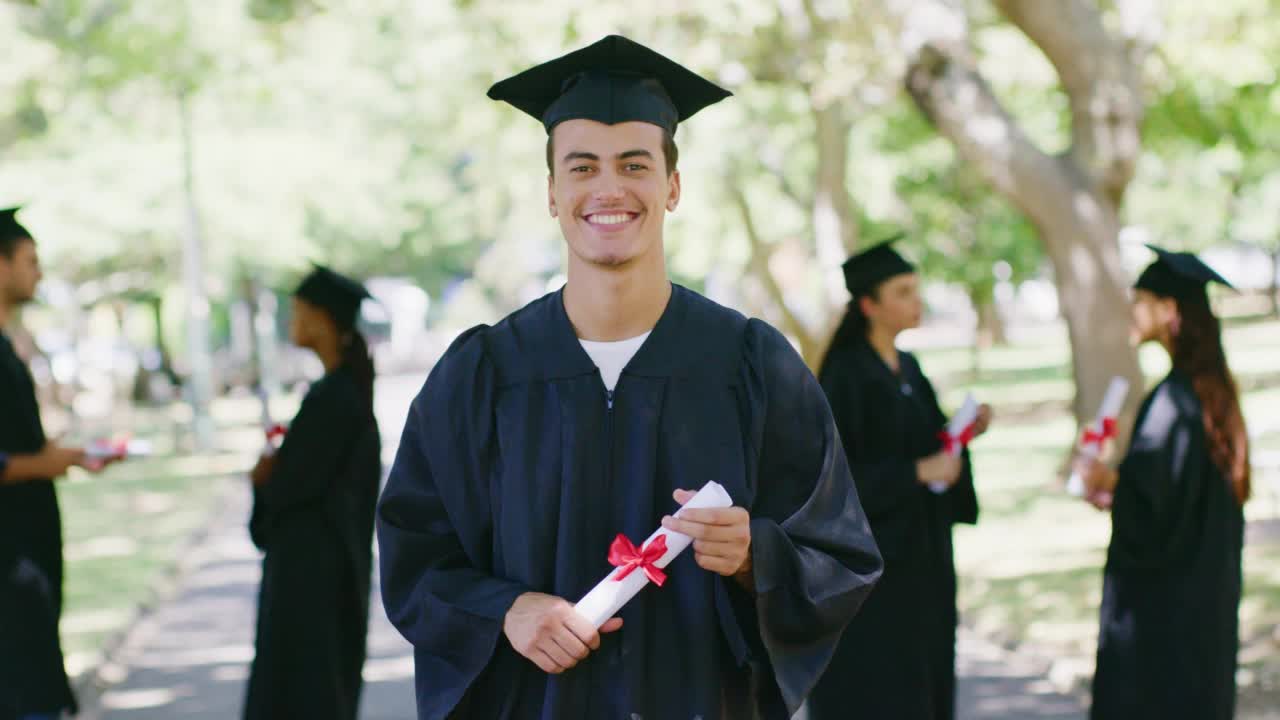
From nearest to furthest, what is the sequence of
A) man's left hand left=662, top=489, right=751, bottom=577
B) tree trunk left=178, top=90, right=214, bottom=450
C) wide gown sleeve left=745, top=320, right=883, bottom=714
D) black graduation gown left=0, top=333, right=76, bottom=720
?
man's left hand left=662, top=489, right=751, bottom=577, wide gown sleeve left=745, top=320, right=883, bottom=714, black graduation gown left=0, top=333, right=76, bottom=720, tree trunk left=178, top=90, right=214, bottom=450

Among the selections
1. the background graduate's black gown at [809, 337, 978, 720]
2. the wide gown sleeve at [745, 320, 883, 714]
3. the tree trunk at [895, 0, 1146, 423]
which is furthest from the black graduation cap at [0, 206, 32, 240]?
the tree trunk at [895, 0, 1146, 423]

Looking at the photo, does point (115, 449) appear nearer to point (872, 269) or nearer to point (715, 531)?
point (872, 269)

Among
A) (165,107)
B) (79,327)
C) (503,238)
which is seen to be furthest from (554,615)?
(503,238)

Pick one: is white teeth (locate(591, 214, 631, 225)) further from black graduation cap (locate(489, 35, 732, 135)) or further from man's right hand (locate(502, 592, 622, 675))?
man's right hand (locate(502, 592, 622, 675))

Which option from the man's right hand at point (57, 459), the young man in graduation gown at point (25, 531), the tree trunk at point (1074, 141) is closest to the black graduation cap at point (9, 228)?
the young man in graduation gown at point (25, 531)

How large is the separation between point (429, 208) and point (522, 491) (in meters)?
59.6

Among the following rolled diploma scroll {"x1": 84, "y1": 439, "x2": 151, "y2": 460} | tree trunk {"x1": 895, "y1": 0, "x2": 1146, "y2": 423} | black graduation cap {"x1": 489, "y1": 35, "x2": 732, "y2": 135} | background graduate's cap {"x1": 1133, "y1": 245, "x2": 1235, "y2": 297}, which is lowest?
rolled diploma scroll {"x1": 84, "y1": 439, "x2": 151, "y2": 460}

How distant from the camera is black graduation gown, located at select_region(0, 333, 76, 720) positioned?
20.6 feet

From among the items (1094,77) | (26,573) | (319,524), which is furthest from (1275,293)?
(26,573)

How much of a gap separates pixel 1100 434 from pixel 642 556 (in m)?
3.97

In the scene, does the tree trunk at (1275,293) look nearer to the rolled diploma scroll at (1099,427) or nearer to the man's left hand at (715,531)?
the rolled diploma scroll at (1099,427)

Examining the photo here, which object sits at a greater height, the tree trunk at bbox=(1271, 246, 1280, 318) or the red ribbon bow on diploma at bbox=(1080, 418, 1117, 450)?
the tree trunk at bbox=(1271, 246, 1280, 318)

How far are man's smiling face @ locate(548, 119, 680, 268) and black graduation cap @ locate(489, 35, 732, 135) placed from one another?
3cm

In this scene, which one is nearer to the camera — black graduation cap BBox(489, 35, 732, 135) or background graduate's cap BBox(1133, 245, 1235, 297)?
black graduation cap BBox(489, 35, 732, 135)
